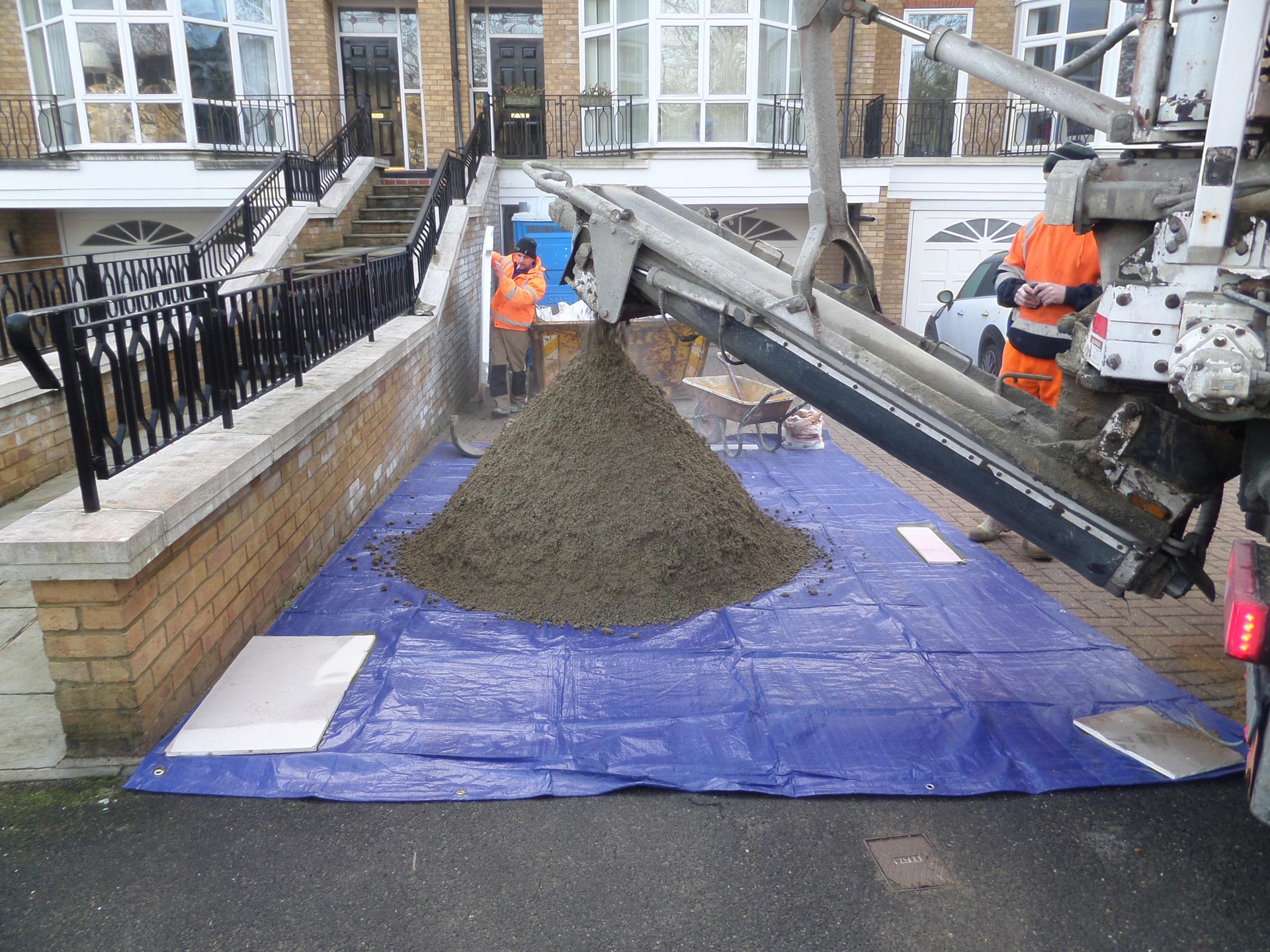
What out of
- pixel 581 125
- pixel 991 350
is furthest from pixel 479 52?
pixel 991 350

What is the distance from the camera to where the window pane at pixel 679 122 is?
13.7 metres

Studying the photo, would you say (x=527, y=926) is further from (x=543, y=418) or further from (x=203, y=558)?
(x=543, y=418)

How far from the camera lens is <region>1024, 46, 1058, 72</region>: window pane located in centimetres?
1493

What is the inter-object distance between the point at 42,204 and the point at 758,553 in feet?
39.9

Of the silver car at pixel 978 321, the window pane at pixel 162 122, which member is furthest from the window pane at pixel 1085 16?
the window pane at pixel 162 122

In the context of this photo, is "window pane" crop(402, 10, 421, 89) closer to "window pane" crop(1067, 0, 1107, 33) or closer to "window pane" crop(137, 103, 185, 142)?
"window pane" crop(137, 103, 185, 142)

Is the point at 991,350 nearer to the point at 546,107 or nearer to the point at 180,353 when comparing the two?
the point at 180,353

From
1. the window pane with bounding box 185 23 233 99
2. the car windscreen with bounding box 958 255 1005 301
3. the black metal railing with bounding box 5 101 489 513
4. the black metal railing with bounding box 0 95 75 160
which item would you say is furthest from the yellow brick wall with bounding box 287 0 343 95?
the car windscreen with bounding box 958 255 1005 301

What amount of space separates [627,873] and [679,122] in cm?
1306

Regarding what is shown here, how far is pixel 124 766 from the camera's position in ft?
10.3

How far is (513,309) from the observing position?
Answer: 370 inches

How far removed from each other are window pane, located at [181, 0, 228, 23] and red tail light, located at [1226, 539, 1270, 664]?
Answer: 14853 millimetres

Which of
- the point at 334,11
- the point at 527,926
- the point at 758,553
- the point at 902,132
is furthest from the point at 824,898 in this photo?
the point at 334,11

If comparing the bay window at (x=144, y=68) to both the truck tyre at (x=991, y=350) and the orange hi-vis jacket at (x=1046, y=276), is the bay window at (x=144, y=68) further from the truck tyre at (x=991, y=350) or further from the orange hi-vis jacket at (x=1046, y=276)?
the orange hi-vis jacket at (x=1046, y=276)
